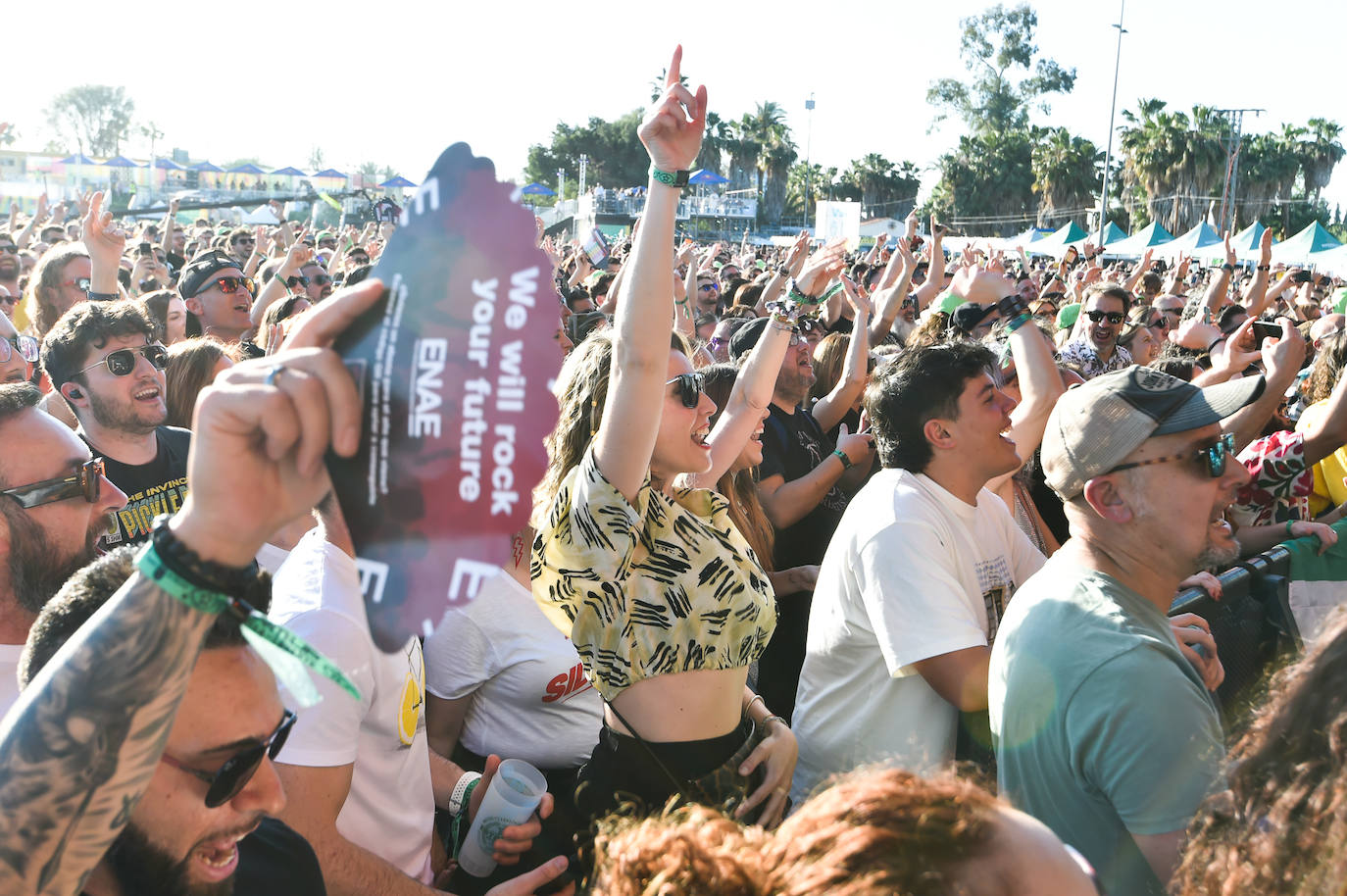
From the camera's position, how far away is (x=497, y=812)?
2146mm

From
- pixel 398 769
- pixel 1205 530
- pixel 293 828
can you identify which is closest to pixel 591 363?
pixel 398 769

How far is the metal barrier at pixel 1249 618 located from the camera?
349 cm

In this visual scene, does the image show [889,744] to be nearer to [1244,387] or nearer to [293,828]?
[1244,387]

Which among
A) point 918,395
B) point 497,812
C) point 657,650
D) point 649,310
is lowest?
point 497,812

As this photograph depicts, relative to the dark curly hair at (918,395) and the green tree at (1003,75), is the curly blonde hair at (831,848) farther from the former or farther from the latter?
the green tree at (1003,75)

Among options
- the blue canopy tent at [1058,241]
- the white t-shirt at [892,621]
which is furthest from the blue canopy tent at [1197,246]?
the white t-shirt at [892,621]

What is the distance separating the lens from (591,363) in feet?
8.03

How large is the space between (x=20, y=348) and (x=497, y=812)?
3.92 m

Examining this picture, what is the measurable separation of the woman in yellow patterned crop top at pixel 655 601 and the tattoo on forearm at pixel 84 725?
1.11 m

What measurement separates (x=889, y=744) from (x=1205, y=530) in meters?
0.95

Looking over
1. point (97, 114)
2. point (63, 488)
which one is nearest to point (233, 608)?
point (63, 488)

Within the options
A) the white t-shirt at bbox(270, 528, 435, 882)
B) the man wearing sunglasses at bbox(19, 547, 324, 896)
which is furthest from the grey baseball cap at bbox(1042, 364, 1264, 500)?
the man wearing sunglasses at bbox(19, 547, 324, 896)

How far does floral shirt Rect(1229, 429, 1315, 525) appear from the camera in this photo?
14.5 ft

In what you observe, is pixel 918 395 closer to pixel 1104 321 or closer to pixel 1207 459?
pixel 1207 459
